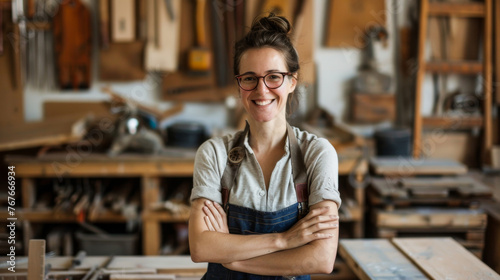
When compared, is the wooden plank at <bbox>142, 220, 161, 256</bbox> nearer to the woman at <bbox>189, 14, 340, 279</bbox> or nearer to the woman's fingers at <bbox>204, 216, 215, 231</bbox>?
the woman at <bbox>189, 14, 340, 279</bbox>

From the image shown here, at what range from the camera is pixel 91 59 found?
14.2ft

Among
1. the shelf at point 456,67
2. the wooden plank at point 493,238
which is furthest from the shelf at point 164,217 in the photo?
the shelf at point 456,67

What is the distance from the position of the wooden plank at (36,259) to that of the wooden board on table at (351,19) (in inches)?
125

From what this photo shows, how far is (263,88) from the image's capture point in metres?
1.88

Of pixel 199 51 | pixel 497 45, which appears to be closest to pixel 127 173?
pixel 199 51

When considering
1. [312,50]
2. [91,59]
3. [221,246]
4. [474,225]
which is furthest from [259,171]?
[91,59]

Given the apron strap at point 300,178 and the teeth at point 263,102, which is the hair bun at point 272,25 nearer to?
the teeth at point 263,102

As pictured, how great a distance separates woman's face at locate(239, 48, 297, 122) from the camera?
74.2 inches

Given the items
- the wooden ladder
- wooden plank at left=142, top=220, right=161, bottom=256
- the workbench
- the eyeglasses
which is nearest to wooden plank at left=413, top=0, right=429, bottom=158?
the wooden ladder

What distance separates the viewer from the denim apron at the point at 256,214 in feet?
6.30

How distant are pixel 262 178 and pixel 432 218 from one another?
202 cm

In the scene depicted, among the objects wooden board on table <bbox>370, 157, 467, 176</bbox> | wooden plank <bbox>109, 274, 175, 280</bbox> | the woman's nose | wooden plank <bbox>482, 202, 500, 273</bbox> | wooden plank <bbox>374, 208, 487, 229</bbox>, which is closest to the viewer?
the woman's nose

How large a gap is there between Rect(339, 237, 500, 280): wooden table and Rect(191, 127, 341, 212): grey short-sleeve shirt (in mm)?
560

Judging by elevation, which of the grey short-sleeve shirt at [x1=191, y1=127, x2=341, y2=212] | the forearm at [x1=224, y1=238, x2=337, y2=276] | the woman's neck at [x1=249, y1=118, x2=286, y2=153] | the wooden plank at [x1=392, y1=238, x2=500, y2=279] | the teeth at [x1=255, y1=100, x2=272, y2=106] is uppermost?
the teeth at [x1=255, y1=100, x2=272, y2=106]
